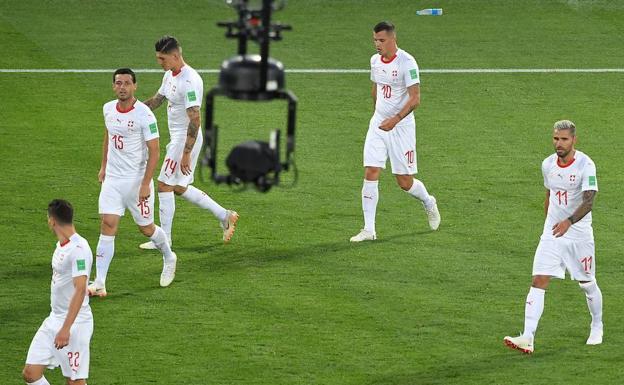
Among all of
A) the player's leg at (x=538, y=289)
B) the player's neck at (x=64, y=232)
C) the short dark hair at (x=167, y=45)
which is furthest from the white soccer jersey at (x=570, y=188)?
the player's neck at (x=64, y=232)

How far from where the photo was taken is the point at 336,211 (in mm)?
18438

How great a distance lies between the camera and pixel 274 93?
9.49 meters

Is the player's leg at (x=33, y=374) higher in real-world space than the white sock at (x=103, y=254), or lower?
lower

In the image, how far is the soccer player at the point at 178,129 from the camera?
51.6 ft

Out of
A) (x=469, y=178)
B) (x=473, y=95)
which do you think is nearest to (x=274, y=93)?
(x=469, y=178)

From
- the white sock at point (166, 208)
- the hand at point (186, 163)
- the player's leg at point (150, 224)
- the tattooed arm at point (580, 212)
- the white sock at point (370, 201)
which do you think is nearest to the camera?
the tattooed arm at point (580, 212)

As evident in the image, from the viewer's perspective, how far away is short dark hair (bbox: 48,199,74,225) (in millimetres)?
11906

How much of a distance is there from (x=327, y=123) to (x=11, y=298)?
8.11 meters

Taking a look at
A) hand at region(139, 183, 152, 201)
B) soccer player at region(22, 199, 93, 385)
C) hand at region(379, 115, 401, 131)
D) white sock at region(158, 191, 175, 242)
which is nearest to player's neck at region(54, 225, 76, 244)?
soccer player at region(22, 199, 93, 385)

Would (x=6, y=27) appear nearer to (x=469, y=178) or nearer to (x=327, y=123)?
(x=327, y=123)

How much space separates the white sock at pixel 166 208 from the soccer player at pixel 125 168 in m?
1.17

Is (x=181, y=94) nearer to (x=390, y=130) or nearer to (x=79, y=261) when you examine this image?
(x=390, y=130)

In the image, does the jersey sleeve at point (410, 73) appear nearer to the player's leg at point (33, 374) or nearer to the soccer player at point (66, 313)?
the soccer player at point (66, 313)

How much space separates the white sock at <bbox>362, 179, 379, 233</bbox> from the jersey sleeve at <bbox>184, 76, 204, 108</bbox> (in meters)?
2.38
